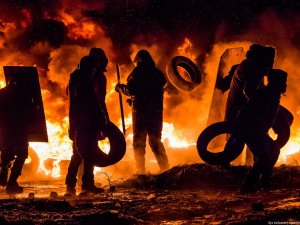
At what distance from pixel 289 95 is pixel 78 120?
9.46m

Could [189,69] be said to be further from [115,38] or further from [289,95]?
[115,38]

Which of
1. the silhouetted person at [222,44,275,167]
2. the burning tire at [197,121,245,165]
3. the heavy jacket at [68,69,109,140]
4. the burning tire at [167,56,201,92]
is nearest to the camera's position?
the burning tire at [197,121,245,165]

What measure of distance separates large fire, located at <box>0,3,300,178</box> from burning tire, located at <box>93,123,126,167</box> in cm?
459

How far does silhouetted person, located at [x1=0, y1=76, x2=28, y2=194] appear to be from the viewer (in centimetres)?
746

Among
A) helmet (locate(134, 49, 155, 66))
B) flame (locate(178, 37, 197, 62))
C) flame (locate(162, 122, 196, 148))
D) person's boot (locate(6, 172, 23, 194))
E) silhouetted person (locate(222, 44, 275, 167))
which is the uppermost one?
flame (locate(178, 37, 197, 62))

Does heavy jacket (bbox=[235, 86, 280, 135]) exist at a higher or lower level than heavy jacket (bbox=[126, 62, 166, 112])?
lower

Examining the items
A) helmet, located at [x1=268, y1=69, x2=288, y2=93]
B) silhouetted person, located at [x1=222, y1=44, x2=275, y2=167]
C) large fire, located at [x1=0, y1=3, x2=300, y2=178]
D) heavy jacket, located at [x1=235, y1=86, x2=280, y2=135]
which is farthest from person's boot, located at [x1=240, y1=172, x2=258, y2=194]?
large fire, located at [x1=0, y1=3, x2=300, y2=178]

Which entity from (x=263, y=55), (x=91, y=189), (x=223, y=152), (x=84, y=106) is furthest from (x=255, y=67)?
(x=91, y=189)

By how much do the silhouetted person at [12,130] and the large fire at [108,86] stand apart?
387cm

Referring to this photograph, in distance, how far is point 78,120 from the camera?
22.9 feet

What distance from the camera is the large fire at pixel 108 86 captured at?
12.2 metres

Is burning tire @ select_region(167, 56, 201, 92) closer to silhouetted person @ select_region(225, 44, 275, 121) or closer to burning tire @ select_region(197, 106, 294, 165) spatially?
silhouetted person @ select_region(225, 44, 275, 121)

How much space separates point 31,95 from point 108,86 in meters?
6.39

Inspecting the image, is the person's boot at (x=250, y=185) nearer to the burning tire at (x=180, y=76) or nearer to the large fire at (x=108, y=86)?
the large fire at (x=108, y=86)
